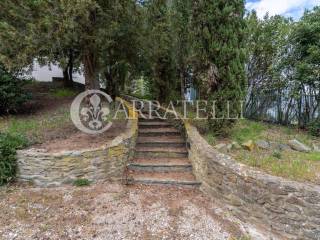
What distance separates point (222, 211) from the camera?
4035mm

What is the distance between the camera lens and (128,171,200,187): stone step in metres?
4.92

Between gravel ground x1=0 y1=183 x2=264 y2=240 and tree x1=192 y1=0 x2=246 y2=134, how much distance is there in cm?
234

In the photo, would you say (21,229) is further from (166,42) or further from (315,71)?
(315,71)

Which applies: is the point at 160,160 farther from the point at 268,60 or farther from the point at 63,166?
the point at 268,60

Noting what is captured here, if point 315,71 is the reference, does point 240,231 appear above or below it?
below

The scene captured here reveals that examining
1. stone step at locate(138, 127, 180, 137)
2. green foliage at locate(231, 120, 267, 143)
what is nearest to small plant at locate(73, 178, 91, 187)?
stone step at locate(138, 127, 180, 137)

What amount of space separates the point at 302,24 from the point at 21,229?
25.8 ft

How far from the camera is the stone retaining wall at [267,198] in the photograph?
317 centimetres

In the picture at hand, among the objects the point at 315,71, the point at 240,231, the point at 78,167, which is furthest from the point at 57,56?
the point at 315,71

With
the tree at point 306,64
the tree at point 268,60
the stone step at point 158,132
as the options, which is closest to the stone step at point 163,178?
the stone step at point 158,132

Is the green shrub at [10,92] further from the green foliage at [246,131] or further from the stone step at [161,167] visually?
the green foliage at [246,131]

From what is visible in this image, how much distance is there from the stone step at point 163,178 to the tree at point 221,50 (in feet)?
5.38

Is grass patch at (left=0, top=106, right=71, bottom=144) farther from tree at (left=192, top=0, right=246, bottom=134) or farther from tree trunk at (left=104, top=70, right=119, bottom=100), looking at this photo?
tree at (left=192, top=0, right=246, bottom=134)

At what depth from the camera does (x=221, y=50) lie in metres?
5.54
